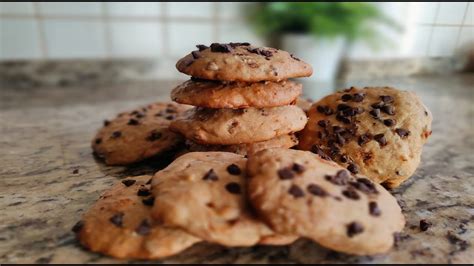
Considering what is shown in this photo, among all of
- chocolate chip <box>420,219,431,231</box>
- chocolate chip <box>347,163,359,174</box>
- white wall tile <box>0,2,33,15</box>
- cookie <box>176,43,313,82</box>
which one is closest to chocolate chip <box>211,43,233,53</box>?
cookie <box>176,43,313,82</box>

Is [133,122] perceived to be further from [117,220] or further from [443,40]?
[443,40]

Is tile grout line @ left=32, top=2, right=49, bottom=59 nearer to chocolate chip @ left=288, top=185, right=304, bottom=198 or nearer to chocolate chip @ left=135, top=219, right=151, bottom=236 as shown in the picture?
chocolate chip @ left=135, top=219, right=151, bottom=236

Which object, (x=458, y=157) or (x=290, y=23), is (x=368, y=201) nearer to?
(x=458, y=157)

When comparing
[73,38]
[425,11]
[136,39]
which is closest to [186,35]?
[136,39]

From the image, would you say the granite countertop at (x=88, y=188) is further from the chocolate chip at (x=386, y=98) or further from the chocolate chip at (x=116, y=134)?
the chocolate chip at (x=386, y=98)

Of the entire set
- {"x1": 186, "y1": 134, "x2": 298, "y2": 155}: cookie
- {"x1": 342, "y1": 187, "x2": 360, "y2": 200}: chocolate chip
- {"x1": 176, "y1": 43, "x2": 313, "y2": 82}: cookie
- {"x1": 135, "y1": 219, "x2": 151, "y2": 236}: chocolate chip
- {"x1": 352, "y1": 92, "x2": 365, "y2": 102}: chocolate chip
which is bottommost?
{"x1": 135, "y1": 219, "x2": 151, "y2": 236}: chocolate chip
